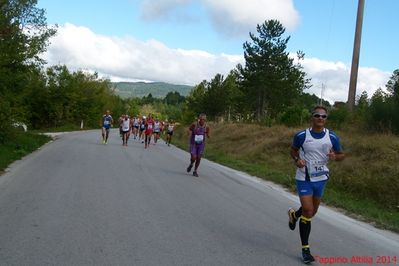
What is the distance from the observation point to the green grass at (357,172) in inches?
453

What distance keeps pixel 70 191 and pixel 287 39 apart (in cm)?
4664

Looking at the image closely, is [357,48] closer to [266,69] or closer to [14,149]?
[14,149]

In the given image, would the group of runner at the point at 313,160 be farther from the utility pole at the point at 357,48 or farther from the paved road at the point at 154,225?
the utility pole at the point at 357,48

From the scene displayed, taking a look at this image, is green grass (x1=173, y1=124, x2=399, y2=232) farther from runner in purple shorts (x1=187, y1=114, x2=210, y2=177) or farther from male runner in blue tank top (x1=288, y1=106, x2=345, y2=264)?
male runner in blue tank top (x1=288, y1=106, x2=345, y2=264)

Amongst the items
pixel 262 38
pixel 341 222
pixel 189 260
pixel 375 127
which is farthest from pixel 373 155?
pixel 262 38

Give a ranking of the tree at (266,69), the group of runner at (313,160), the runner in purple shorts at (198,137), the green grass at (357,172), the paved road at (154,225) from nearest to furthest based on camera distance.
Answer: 1. the paved road at (154,225)
2. the group of runner at (313,160)
3. the green grass at (357,172)
4. the runner in purple shorts at (198,137)
5. the tree at (266,69)

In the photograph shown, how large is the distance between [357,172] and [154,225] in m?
9.16

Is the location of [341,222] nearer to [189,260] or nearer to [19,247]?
[189,260]

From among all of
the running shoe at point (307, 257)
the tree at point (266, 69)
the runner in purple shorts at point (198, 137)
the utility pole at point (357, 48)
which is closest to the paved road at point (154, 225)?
the running shoe at point (307, 257)

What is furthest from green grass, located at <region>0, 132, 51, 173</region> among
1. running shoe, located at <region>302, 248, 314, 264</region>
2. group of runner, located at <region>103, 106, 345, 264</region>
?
running shoe, located at <region>302, 248, 314, 264</region>

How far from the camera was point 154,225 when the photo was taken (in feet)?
25.1

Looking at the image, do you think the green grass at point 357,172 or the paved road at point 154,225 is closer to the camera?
the paved road at point 154,225

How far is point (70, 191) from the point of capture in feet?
34.2

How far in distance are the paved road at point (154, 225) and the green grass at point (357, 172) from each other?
3.57ft
